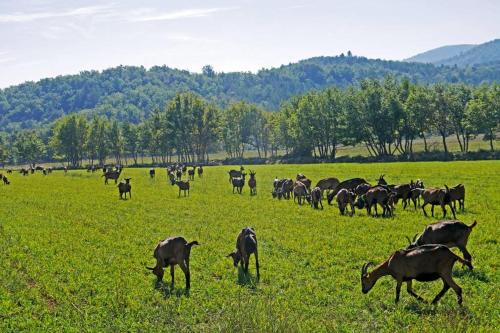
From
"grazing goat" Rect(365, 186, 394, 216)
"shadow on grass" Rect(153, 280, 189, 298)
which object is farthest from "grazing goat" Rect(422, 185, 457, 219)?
"shadow on grass" Rect(153, 280, 189, 298)

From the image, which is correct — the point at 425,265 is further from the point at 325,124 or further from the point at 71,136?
the point at 71,136

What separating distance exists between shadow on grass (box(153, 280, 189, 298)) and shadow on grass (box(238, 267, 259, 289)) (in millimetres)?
1751

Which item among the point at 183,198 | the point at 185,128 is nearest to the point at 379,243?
the point at 183,198

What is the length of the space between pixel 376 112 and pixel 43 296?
287 ft

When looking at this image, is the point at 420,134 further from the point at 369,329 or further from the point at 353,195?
the point at 369,329

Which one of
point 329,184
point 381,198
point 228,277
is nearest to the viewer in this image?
point 228,277

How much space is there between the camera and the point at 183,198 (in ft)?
116

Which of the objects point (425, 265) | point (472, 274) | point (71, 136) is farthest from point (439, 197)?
point (71, 136)

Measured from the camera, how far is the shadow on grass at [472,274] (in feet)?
43.1

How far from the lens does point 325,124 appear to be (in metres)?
101

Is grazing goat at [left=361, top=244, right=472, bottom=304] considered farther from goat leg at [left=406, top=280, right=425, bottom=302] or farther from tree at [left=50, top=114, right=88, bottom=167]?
tree at [left=50, top=114, right=88, bottom=167]

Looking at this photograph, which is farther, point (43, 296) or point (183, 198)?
point (183, 198)

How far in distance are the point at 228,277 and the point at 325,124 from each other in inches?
3514

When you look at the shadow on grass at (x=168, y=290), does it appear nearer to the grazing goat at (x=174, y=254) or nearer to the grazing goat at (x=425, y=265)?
the grazing goat at (x=174, y=254)
